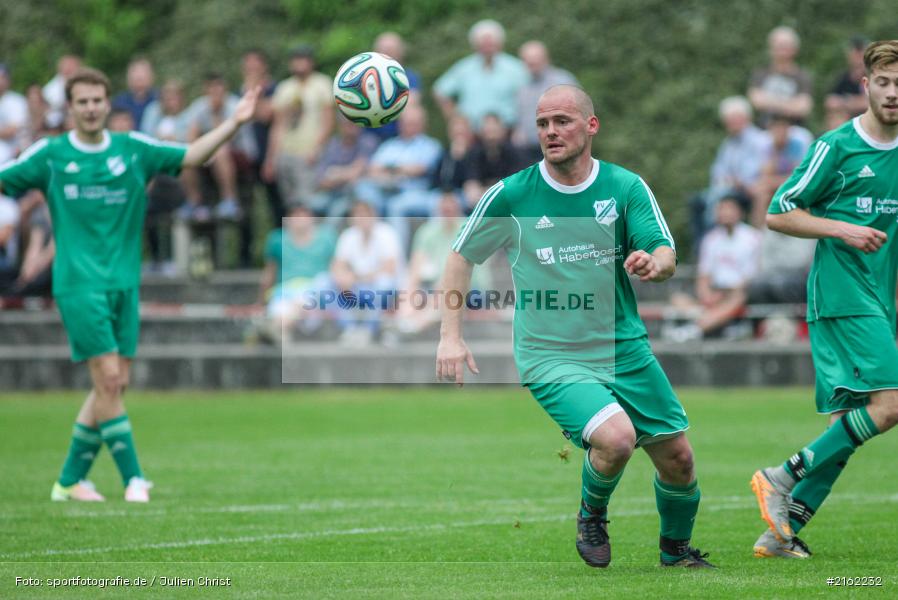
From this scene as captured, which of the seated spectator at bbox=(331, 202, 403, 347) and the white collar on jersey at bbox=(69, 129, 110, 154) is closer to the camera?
the white collar on jersey at bbox=(69, 129, 110, 154)

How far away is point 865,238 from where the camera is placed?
25.1ft

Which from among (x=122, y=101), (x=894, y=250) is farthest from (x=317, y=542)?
(x=122, y=101)

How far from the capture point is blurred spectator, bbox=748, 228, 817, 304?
1756 centimetres

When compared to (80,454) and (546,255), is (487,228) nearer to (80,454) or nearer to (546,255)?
(546,255)

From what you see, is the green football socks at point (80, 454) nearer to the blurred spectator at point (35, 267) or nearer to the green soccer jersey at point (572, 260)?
the green soccer jersey at point (572, 260)

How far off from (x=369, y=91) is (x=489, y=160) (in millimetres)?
9573

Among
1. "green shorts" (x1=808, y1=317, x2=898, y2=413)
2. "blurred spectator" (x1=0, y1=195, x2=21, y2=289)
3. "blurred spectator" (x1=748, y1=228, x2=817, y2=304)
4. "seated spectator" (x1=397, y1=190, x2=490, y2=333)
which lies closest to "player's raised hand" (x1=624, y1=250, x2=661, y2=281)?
"green shorts" (x1=808, y1=317, x2=898, y2=413)

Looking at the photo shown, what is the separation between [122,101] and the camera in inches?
813

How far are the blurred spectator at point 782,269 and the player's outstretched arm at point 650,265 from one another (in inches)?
434

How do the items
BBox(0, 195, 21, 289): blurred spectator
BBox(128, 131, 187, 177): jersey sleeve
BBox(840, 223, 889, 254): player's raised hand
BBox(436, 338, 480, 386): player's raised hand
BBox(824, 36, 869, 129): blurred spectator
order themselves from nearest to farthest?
BBox(436, 338, 480, 386): player's raised hand, BBox(840, 223, 889, 254): player's raised hand, BBox(128, 131, 187, 177): jersey sleeve, BBox(824, 36, 869, 129): blurred spectator, BBox(0, 195, 21, 289): blurred spectator

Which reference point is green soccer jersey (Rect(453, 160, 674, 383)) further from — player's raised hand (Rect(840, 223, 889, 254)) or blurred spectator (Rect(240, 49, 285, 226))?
blurred spectator (Rect(240, 49, 285, 226))

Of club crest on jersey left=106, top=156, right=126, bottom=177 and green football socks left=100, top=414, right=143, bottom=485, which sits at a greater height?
club crest on jersey left=106, top=156, right=126, bottom=177

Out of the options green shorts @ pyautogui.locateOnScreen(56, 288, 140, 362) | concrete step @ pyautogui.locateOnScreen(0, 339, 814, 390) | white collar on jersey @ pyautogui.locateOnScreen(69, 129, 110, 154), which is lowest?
concrete step @ pyautogui.locateOnScreen(0, 339, 814, 390)

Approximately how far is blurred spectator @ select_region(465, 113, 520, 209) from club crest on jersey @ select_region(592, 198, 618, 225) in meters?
11.2
